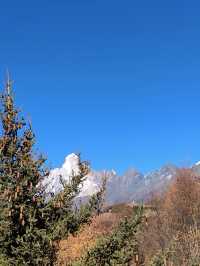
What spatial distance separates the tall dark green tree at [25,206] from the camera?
46.7 ft

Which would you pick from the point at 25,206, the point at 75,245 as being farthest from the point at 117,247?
the point at 75,245

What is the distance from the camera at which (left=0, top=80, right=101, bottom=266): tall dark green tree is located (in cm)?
1424

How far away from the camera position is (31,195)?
1466cm

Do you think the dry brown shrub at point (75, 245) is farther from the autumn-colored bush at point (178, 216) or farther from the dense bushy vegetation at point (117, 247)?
the autumn-colored bush at point (178, 216)

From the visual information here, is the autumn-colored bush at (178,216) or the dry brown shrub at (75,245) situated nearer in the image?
the dry brown shrub at (75,245)

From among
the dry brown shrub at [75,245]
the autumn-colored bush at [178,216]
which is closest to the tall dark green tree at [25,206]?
the dry brown shrub at [75,245]

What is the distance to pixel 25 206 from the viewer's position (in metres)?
14.6

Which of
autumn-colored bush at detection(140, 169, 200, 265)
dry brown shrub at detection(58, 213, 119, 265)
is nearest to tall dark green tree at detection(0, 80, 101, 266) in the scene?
dry brown shrub at detection(58, 213, 119, 265)

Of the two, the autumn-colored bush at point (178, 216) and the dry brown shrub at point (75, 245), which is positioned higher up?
the autumn-colored bush at point (178, 216)

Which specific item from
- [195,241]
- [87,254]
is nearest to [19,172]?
[87,254]

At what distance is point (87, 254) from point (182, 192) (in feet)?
269

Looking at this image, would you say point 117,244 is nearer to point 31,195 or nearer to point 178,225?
point 31,195

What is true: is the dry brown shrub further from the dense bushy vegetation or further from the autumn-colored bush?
the autumn-colored bush

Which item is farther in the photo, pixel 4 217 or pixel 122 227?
pixel 122 227
